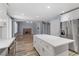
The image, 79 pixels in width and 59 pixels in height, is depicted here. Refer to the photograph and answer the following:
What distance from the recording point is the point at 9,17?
1273 millimetres

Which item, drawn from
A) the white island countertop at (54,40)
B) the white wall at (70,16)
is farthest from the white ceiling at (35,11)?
the white island countertop at (54,40)

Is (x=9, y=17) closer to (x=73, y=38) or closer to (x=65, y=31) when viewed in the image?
(x=65, y=31)

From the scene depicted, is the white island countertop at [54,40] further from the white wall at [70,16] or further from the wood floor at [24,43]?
the white wall at [70,16]

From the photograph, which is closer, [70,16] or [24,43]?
[70,16]

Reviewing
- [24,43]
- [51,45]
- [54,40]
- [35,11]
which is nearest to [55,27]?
[54,40]

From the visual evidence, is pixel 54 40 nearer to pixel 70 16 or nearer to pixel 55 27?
pixel 55 27

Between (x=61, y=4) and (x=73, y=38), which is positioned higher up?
(x=61, y=4)

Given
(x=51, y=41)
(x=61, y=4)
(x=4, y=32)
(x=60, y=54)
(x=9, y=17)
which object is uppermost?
(x=61, y=4)

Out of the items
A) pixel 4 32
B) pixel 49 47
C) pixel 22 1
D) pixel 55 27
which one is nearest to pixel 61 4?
pixel 55 27

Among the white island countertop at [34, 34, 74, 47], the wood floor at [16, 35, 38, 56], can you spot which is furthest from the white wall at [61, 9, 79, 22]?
the wood floor at [16, 35, 38, 56]

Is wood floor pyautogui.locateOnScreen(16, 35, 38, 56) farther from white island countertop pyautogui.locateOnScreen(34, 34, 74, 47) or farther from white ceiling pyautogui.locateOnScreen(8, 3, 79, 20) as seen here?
white ceiling pyautogui.locateOnScreen(8, 3, 79, 20)

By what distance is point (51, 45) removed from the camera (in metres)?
1.13

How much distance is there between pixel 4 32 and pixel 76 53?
1.28m

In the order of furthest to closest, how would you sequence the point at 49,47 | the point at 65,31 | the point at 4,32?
the point at 4,32
the point at 65,31
the point at 49,47
